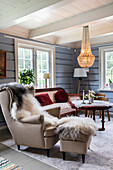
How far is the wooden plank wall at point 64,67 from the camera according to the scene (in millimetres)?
5676

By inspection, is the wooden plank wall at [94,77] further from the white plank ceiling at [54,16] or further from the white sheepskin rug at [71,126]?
the white sheepskin rug at [71,126]

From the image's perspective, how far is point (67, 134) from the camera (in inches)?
89.7

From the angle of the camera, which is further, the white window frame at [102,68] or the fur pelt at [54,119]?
the white window frame at [102,68]

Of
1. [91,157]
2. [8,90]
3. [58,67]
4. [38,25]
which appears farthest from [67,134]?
[58,67]

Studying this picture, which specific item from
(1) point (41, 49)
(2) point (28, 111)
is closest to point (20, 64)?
(1) point (41, 49)

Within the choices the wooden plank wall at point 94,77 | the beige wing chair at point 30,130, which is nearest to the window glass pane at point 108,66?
the wooden plank wall at point 94,77

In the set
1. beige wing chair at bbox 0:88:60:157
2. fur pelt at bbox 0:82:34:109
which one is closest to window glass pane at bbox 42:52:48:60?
fur pelt at bbox 0:82:34:109

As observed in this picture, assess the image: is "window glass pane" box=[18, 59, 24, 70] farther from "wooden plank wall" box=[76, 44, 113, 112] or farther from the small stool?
the small stool

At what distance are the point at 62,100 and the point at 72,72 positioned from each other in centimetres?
167

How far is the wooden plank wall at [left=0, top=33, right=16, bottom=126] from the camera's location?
159 inches

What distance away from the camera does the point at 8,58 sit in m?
4.16

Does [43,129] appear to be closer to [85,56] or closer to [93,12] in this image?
[85,56]

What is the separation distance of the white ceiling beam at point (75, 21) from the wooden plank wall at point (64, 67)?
1.30 m

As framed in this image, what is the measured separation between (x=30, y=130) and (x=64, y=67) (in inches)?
146
